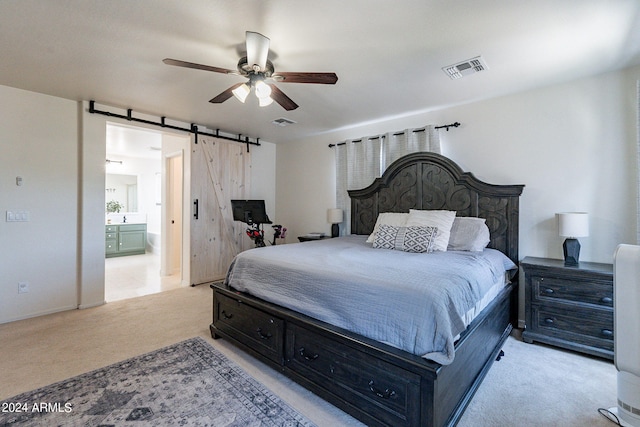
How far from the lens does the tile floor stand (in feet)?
14.1

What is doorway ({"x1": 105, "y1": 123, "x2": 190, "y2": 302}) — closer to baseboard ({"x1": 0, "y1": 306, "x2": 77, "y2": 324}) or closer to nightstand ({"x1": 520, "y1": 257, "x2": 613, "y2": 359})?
baseboard ({"x1": 0, "y1": 306, "x2": 77, "y2": 324})

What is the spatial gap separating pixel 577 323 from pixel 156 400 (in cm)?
339

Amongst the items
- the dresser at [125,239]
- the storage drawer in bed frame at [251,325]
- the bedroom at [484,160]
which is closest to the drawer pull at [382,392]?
the storage drawer in bed frame at [251,325]

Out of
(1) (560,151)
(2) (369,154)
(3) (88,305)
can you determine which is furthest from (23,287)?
(1) (560,151)

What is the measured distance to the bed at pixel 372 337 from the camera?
1491mm

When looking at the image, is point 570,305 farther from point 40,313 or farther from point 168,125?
point 40,313

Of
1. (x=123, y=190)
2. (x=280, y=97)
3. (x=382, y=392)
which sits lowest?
(x=382, y=392)

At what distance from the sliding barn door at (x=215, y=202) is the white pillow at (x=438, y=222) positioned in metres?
3.21

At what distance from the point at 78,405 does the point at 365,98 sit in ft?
12.1

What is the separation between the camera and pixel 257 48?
2.11 metres

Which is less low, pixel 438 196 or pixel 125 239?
pixel 438 196

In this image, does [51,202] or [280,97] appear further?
[51,202]

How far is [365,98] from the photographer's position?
3439 millimetres

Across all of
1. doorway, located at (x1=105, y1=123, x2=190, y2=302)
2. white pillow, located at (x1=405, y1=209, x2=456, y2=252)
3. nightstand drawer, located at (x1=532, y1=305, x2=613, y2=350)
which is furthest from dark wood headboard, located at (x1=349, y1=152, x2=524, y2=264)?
doorway, located at (x1=105, y1=123, x2=190, y2=302)
